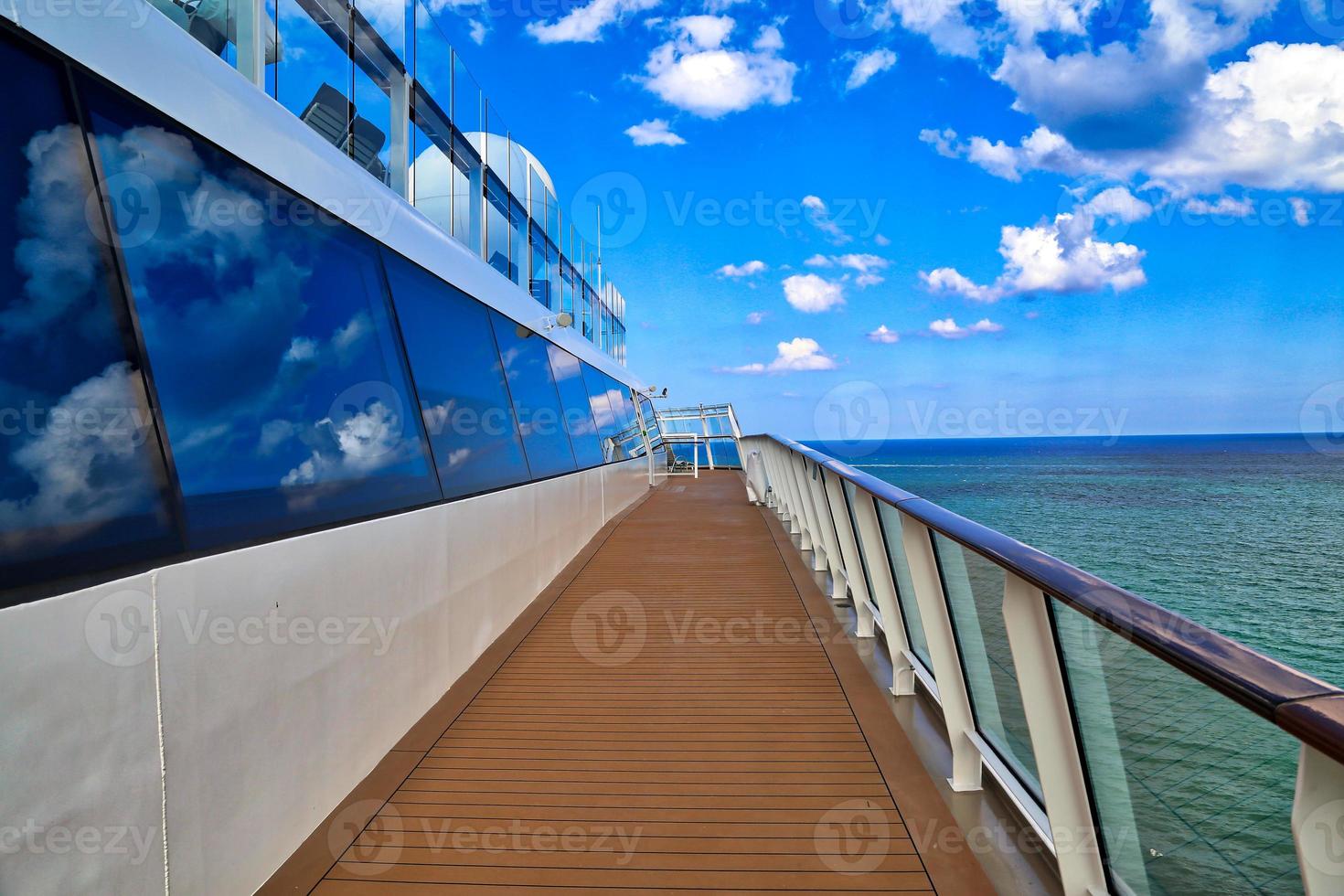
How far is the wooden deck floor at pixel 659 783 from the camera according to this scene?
2.18m

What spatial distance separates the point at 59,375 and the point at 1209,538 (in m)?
39.9

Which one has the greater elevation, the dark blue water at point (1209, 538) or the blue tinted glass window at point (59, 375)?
the blue tinted glass window at point (59, 375)

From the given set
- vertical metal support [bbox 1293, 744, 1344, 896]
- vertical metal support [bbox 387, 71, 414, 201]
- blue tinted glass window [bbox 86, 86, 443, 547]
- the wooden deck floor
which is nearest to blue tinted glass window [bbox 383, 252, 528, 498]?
blue tinted glass window [bbox 86, 86, 443, 547]

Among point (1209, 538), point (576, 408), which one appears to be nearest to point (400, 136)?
point (576, 408)

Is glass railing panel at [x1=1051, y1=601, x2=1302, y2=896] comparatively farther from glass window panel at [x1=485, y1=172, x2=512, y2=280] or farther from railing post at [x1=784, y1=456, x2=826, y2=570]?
glass window panel at [x1=485, y1=172, x2=512, y2=280]

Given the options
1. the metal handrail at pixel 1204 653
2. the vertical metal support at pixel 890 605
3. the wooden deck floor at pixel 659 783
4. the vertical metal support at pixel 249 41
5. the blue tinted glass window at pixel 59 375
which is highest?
the vertical metal support at pixel 249 41

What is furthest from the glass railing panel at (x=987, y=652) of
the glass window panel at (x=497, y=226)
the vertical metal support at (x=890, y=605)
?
the glass window panel at (x=497, y=226)

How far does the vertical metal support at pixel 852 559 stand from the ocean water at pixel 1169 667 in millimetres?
1734

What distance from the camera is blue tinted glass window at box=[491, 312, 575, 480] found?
5941mm

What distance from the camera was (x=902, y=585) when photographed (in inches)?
138

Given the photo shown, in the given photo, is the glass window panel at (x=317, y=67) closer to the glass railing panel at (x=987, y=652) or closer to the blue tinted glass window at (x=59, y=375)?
the blue tinted glass window at (x=59, y=375)

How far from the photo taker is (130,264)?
194 cm

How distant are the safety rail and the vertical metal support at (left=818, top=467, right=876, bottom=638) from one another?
1058 millimetres

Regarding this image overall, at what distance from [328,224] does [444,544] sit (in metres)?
1.53
